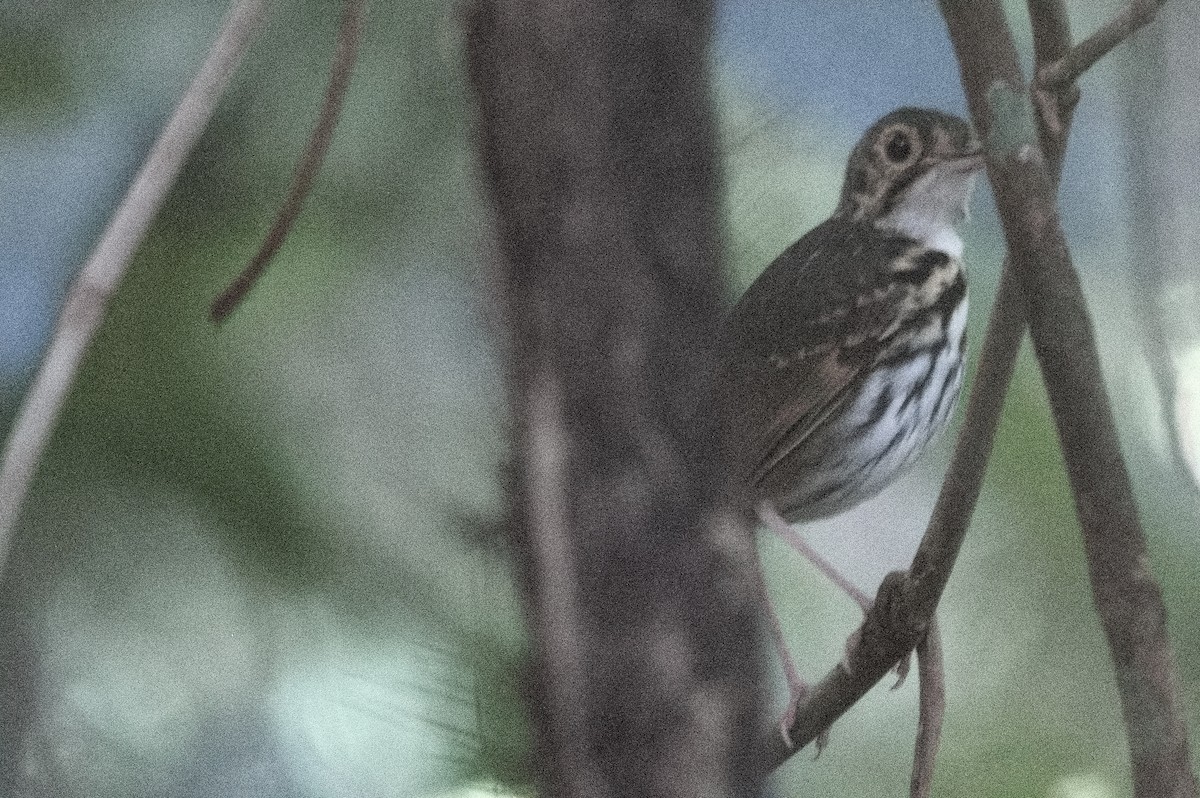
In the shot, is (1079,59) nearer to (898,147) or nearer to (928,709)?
(898,147)

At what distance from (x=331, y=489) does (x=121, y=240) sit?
4.3 inches

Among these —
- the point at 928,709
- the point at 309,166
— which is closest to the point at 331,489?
the point at 309,166

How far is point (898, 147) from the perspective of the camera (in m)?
0.59

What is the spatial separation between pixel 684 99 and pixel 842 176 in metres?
0.10

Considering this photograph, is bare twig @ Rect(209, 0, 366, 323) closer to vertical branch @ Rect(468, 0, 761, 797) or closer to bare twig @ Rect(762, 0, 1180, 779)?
vertical branch @ Rect(468, 0, 761, 797)

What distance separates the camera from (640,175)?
474 mm

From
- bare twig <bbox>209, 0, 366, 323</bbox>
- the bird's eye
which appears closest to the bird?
the bird's eye

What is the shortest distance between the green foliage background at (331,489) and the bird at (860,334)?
0.05 ft

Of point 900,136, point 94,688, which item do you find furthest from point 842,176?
point 94,688

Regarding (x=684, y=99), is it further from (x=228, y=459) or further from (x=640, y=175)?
(x=228, y=459)

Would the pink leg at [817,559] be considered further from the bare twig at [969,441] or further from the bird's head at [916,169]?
the bird's head at [916,169]

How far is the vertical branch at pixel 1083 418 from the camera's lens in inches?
21.7

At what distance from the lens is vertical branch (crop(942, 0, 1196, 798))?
0.55 m

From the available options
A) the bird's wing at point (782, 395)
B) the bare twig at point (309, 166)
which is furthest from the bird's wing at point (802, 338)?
the bare twig at point (309, 166)
